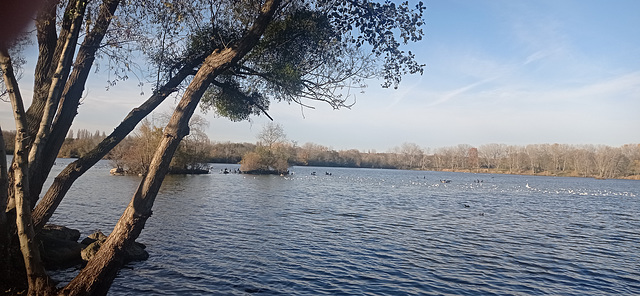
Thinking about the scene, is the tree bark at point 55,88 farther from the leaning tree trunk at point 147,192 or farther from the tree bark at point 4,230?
the leaning tree trunk at point 147,192

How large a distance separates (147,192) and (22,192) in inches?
59.0

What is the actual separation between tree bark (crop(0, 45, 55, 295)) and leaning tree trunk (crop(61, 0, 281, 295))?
1.50ft

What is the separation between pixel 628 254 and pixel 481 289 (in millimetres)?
→ 9411

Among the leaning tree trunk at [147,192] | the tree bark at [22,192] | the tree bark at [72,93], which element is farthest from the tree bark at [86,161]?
the tree bark at [22,192]

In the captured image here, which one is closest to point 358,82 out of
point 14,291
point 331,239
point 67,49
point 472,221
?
point 67,49

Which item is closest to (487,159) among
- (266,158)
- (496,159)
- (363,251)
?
(496,159)

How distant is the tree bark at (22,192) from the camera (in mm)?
5387

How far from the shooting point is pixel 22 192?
214 inches

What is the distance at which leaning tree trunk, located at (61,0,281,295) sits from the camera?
18.9 ft

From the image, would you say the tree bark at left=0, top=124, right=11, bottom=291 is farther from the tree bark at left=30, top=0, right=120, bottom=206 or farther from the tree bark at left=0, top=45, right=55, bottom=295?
the tree bark at left=30, top=0, right=120, bottom=206

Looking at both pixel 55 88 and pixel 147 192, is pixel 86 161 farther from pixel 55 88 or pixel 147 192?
pixel 147 192

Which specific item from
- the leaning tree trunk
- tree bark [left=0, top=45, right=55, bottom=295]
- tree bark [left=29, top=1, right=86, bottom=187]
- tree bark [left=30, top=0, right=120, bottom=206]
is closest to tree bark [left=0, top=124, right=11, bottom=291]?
tree bark [left=0, top=45, right=55, bottom=295]

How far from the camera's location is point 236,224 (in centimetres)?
1992

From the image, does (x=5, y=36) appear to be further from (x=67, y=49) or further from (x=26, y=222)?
(x=26, y=222)
